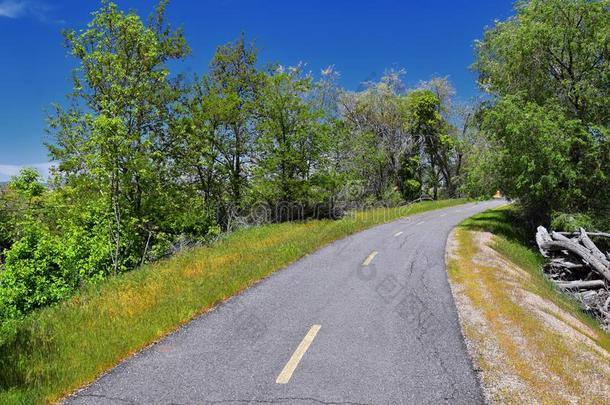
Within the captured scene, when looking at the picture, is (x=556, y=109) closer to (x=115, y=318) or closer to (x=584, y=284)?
(x=584, y=284)

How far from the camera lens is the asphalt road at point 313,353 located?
5.71m

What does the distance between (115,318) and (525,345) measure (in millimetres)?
7839

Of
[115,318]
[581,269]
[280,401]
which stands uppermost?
[115,318]

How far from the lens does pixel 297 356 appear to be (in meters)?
6.84

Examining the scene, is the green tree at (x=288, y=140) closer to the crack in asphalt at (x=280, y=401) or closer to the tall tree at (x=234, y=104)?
the tall tree at (x=234, y=104)

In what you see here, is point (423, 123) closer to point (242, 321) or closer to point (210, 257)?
point (210, 257)

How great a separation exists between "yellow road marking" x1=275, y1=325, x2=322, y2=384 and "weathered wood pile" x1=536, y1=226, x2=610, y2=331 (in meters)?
10.4

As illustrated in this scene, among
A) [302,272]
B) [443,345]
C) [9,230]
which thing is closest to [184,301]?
[302,272]

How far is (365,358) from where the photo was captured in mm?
6793

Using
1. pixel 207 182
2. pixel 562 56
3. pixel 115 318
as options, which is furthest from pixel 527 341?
pixel 207 182

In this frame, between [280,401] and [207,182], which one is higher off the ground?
[207,182]

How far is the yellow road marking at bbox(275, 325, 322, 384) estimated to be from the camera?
6123 mm

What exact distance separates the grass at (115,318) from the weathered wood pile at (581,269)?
10.0m

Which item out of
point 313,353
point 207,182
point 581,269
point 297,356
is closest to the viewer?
point 297,356
